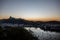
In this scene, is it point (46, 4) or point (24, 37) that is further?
point (46, 4)

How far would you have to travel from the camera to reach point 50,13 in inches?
145

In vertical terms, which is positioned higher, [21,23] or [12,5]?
[12,5]

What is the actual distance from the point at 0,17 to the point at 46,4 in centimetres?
110

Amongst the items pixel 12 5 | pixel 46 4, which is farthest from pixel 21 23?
pixel 46 4

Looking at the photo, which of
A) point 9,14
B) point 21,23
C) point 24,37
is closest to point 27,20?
point 21,23

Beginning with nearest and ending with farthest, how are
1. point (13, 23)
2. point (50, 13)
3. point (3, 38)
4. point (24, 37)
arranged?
1. point (3, 38)
2. point (24, 37)
3. point (13, 23)
4. point (50, 13)

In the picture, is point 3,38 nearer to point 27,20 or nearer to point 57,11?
point 27,20

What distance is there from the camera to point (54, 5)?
3633 millimetres

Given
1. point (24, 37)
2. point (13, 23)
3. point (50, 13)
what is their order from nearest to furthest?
point (24, 37) < point (13, 23) < point (50, 13)

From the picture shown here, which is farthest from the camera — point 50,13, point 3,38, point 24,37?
point 50,13

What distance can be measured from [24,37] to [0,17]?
131 cm

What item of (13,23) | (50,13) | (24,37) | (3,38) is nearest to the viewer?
(3,38)

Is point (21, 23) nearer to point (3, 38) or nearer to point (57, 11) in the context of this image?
point (57, 11)

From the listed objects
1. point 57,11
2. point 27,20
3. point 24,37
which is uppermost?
point 57,11
